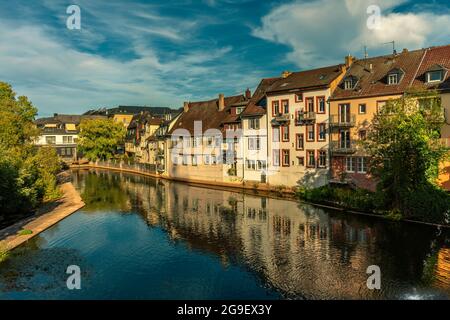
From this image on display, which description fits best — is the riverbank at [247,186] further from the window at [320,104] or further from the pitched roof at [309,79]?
the pitched roof at [309,79]

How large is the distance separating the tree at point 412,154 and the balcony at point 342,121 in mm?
8139

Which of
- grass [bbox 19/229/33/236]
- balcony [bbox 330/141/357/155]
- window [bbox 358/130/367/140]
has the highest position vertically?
window [bbox 358/130/367/140]

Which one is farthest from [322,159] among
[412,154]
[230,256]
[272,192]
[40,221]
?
[40,221]

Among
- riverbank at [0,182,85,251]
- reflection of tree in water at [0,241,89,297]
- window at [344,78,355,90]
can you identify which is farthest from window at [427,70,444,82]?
riverbank at [0,182,85,251]

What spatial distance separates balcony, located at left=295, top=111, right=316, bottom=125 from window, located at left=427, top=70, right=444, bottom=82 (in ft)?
42.8

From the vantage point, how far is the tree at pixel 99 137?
3669 inches

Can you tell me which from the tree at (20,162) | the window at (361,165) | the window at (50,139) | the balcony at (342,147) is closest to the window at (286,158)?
the balcony at (342,147)

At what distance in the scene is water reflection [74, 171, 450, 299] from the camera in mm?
21188

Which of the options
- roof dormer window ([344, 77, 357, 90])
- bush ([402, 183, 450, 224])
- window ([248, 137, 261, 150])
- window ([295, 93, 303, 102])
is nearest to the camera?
bush ([402, 183, 450, 224])

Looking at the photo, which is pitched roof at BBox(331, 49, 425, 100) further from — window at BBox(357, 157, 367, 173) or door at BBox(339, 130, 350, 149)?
window at BBox(357, 157, 367, 173)

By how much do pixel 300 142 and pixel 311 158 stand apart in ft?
8.75
